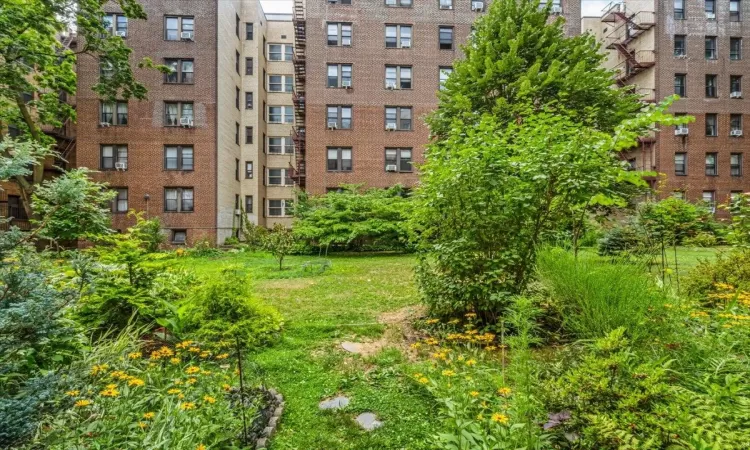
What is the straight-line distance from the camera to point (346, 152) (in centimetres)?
2284

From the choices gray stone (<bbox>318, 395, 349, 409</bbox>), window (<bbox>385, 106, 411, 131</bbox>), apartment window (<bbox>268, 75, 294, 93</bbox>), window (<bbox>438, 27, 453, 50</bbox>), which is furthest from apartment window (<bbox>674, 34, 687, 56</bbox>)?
gray stone (<bbox>318, 395, 349, 409</bbox>)

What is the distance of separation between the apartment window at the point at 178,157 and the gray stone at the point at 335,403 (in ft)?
71.3

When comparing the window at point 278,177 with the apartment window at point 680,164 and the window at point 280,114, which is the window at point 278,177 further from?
the apartment window at point 680,164

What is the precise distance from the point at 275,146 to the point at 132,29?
12.0 metres

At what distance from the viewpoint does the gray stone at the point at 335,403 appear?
3.16 m

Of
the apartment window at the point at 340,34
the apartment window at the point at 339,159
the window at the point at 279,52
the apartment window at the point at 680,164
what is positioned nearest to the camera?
the apartment window at the point at 340,34

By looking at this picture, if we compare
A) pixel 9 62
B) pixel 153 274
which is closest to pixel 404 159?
pixel 9 62

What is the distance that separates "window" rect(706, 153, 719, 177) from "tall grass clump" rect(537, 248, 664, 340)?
29.7m

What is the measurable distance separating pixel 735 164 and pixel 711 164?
1.63 meters

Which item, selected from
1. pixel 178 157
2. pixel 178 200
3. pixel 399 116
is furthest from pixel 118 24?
pixel 399 116

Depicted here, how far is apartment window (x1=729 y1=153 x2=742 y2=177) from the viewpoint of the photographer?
24531mm

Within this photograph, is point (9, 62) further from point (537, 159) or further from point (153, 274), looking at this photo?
point (537, 159)

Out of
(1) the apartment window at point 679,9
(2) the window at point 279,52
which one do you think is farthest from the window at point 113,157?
(1) the apartment window at point 679,9

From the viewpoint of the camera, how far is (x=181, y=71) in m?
21.4
